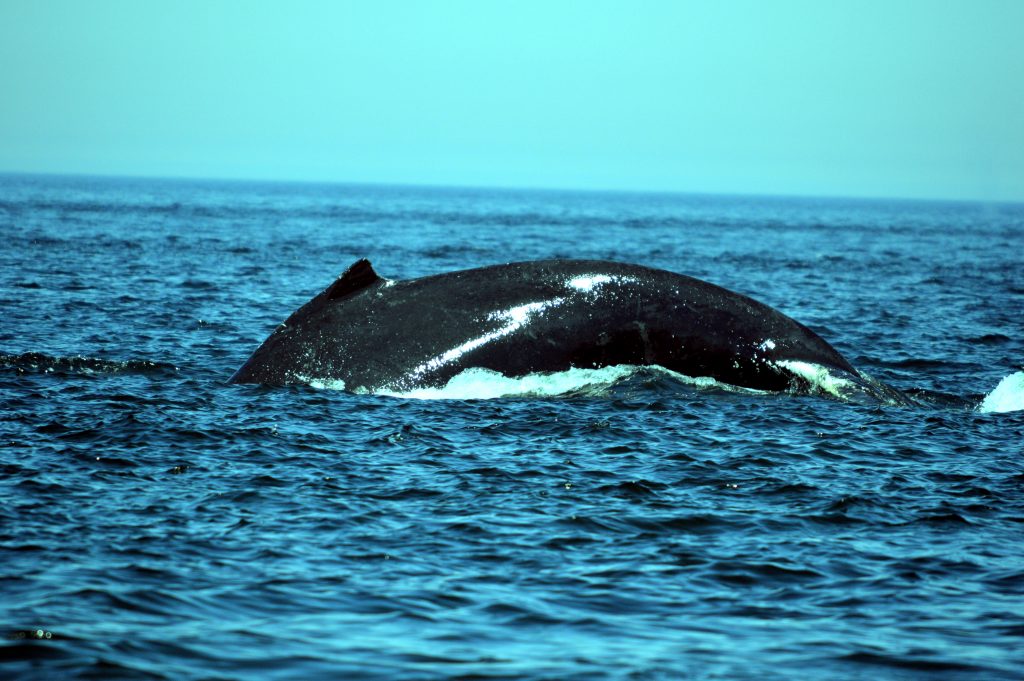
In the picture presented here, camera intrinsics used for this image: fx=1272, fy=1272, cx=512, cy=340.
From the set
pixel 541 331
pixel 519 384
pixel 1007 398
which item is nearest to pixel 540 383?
pixel 519 384

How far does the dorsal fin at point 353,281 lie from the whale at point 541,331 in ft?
0.05

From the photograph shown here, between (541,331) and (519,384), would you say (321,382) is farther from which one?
(541,331)

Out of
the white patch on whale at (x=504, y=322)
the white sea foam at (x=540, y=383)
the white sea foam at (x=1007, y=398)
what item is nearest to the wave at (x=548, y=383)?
the white sea foam at (x=540, y=383)

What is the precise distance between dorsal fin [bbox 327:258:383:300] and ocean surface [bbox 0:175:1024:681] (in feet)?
4.05

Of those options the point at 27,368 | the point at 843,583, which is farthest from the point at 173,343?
the point at 843,583

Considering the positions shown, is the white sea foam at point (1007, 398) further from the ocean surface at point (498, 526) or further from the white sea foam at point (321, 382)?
the white sea foam at point (321, 382)

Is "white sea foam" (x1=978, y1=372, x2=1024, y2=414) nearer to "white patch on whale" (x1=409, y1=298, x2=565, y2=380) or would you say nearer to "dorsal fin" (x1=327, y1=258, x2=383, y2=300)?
"white patch on whale" (x1=409, y1=298, x2=565, y2=380)

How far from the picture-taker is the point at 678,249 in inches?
2640

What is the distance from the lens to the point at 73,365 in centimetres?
1833

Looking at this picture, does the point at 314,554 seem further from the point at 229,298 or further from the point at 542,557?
the point at 229,298

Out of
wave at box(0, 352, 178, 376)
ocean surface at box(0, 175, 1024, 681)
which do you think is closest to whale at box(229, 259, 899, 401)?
ocean surface at box(0, 175, 1024, 681)

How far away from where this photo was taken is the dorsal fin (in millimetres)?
15492

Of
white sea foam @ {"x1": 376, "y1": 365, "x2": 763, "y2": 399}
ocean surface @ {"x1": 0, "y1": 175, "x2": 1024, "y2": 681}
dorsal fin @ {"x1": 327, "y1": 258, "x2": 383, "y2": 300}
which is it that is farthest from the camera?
dorsal fin @ {"x1": 327, "y1": 258, "x2": 383, "y2": 300}

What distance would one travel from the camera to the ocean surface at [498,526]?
26.3ft
